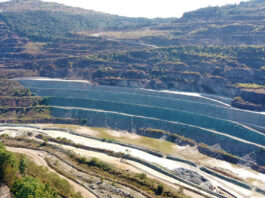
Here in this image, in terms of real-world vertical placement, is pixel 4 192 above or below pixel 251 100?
below

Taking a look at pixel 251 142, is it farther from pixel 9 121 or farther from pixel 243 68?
pixel 9 121

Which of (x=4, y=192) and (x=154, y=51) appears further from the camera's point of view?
(x=154, y=51)

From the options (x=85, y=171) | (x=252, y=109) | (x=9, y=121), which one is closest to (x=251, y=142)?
(x=252, y=109)

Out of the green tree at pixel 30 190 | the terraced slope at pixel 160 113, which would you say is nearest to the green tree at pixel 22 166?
the green tree at pixel 30 190

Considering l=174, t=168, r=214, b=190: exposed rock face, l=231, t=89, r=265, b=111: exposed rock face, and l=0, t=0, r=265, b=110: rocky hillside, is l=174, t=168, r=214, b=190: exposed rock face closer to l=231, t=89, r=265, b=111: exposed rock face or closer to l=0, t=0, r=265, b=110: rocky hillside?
l=231, t=89, r=265, b=111: exposed rock face

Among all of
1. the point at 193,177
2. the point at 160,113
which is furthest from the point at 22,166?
the point at 160,113

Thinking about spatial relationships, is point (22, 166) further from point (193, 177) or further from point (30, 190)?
point (193, 177)

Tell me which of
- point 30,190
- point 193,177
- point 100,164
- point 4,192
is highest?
point 30,190

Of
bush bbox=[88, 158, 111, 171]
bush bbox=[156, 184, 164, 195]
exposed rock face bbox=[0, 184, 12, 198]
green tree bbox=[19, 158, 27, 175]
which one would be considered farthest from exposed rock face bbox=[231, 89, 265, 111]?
exposed rock face bbox=[0, 184, 12, 198]
